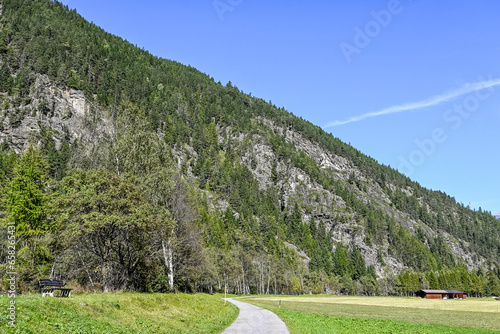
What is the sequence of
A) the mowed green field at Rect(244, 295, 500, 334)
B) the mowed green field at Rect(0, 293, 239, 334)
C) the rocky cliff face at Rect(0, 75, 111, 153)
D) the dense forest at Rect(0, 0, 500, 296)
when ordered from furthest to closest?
the rocky cliff face at Rect(0, 75, 111, 153) < the dense forest at Rect(0, 0, 500, 296) < the mowed green field at Rect(244, 295, 500, 334) < the mowed green field at Rect(0, 293, 239, 334)

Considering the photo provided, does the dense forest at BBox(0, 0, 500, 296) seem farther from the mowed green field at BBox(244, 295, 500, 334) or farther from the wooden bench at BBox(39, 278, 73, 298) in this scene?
the mowed green field at BBox(244, 295, 500, 334)

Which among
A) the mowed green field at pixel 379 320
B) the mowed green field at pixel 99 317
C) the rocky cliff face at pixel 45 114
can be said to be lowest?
the mowed green field at pixel 379 320

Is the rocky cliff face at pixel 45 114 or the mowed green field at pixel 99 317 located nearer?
the mowed green field at pixel 99 317

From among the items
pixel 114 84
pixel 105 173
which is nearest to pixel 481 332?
pixel 105 173

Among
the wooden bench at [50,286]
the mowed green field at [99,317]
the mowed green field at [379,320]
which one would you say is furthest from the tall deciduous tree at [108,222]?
the mowed green field at [379,320]

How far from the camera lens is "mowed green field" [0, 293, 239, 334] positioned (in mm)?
12234

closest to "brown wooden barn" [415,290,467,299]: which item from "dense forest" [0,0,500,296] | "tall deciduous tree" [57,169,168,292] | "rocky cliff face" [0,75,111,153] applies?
"dense forest" [0,0,500,296]

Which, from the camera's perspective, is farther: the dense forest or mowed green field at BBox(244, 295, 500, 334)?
the dense forest

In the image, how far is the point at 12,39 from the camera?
562 ft

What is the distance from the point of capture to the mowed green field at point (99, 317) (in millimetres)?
12234

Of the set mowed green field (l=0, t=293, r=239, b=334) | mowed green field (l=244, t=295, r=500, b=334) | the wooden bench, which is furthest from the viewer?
mowed green field (l=244, t=295, r=500, b=334)

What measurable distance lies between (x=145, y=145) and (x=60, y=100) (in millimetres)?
136974

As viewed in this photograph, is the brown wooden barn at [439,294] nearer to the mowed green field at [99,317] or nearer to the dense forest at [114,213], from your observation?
the dense forest at [114,213]

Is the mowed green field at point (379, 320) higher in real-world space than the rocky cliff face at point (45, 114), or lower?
lower
